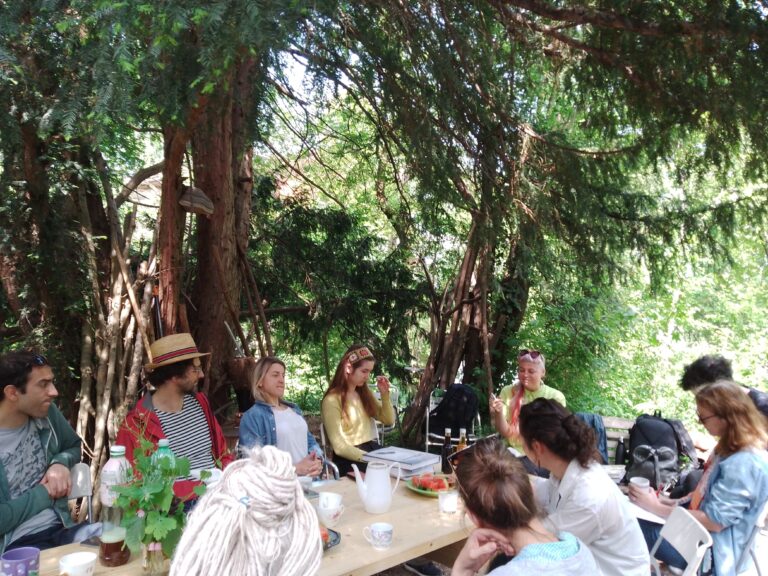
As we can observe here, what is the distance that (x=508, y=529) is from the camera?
5.19ft

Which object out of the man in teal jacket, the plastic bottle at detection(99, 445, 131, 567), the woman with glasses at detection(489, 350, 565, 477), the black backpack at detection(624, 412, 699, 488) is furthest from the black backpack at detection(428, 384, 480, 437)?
the plastic bottle at detection(99, 445, 131, 567)

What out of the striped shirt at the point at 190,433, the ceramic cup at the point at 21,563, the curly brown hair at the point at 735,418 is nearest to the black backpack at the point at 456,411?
the striped shirt at the point at 190,433

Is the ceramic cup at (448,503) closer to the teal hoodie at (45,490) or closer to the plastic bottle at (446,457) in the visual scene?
the plastic bottle at (446,457)

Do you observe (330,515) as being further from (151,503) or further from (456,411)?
(456,411)

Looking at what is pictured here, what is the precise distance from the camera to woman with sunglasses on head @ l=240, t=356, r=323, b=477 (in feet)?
10.6

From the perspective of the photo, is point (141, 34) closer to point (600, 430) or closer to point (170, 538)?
point (170, 538)

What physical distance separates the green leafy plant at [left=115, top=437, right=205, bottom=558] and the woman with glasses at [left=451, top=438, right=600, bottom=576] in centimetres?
76

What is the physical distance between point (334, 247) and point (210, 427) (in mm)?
3308

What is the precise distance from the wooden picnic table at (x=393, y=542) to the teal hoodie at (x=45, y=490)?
0.37 meters

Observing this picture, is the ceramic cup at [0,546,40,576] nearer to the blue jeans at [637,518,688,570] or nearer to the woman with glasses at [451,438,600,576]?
the woman with glasses at [451,438,600,576]

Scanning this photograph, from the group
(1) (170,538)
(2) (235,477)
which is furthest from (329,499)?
(2) (235,477)

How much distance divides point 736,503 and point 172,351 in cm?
266

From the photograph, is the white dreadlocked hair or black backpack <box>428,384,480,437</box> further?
black backpack <box>428,384,480,437</box>

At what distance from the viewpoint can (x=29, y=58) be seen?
2648 mm
